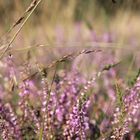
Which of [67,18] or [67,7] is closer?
[67,18]

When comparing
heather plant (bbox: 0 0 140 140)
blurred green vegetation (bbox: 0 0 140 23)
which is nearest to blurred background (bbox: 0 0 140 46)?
blurred green vegetation (bbox: 0 0 140 23)

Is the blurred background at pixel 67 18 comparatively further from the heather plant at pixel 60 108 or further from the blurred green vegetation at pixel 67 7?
the heather plant at pixel 60 108

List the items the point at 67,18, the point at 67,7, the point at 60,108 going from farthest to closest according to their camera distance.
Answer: the point at 67,7, the point at 67,18, the point at 60,108

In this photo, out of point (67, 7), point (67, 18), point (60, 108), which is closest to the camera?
point (60, 108)

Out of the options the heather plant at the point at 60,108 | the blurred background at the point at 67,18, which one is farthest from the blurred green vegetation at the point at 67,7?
the heather plant at the point at 60,108

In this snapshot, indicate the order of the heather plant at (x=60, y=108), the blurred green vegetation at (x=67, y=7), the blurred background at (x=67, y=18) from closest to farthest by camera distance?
the heather plant at (x=60, y=108) → the blurred green vegetation at (x=67, y=7) → the blurred background at (x=67, y=18)

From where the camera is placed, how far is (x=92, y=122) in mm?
1979

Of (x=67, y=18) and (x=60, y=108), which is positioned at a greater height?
(x=60, y=108)

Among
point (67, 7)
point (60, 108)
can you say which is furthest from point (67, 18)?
point (60, 108)

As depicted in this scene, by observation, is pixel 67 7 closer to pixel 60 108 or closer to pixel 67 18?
pixel 67 18

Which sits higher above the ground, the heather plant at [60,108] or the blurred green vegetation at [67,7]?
the heather plant at [60,108]

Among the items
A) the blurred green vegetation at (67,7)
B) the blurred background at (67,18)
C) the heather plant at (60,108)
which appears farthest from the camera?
the blurred background at (67,18)

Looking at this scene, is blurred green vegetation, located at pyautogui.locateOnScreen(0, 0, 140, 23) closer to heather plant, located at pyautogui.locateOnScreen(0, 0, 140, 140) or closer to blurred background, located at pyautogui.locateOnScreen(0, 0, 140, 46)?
blurred background, located at pyautogui.locateOnScreen(0, 0, 140, 46)

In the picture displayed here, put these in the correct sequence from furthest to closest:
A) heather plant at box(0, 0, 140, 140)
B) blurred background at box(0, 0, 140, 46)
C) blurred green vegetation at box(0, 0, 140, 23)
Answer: blurred background at box(0, 0, 140, 46) < blurred green vegetation at box(0, 0, 140, 23) < heather plant at box(0, 0, 140, 140)
